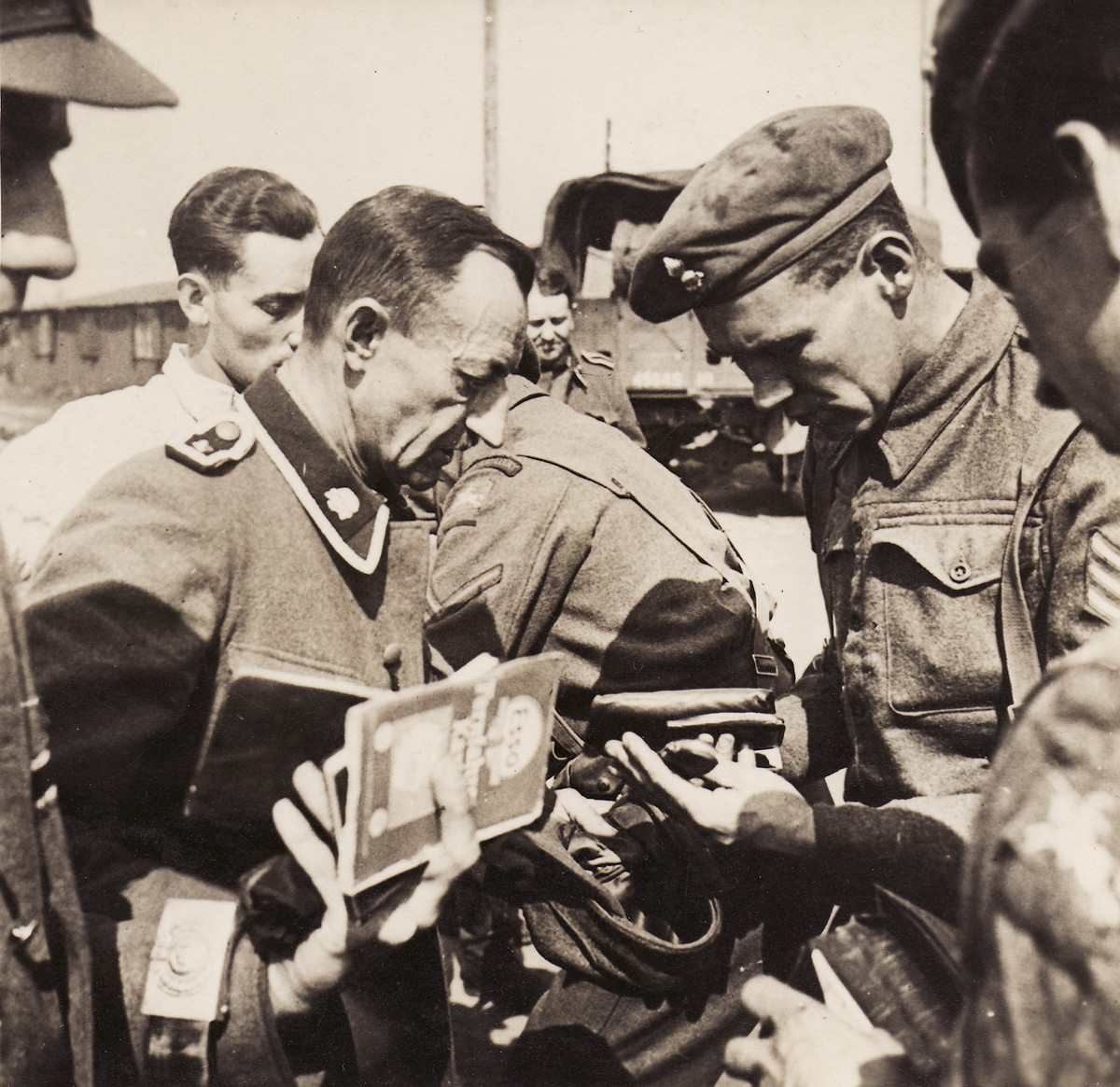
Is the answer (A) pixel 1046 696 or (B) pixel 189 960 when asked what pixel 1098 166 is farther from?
(B) pixel 189 960

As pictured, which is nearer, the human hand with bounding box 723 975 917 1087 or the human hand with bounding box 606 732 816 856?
the human hand with bounding box 723 975 917 1087

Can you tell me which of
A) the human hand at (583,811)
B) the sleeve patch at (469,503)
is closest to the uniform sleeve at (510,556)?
the sleeve patch at (469,503)


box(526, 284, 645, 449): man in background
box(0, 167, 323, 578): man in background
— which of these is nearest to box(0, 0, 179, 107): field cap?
box(0, 167, 323, 578): man in background

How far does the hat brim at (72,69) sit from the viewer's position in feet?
3.78

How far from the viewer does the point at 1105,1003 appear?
30.5 inches

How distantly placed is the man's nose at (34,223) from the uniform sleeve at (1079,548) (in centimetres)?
169

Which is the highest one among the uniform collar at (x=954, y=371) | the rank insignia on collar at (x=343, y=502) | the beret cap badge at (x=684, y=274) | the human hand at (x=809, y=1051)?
the beret cap badge at (x=684, y=274)

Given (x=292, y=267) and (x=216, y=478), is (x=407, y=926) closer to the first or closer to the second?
(x=216, y=478)

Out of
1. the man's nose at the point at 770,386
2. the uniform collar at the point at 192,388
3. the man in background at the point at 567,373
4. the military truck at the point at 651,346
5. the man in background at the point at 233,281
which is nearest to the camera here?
the man's nose at the point at 770,386

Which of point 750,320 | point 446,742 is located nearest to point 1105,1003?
point 446,742

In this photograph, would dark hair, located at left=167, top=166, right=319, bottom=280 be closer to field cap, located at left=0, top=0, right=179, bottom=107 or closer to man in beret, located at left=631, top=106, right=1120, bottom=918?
man in beret, located at left=631, top=106, right=1120, bottom=918

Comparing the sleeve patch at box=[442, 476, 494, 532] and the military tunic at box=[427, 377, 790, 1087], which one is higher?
the sleeve patch at box=[442, 476, 494, 532]

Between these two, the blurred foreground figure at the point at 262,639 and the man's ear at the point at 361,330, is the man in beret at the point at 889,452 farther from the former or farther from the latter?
the man's ear at the point at 361,330

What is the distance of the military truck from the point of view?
1184 cm
